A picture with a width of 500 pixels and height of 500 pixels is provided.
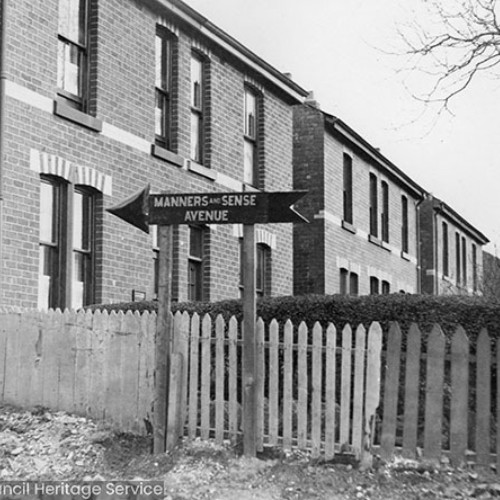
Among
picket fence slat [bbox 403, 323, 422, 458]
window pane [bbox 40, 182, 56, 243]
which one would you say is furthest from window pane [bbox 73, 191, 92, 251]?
picket fence slat [bbox 403, 323, 422, 458]

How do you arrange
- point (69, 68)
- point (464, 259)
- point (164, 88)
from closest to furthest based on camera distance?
point (69, 68) → point (164, 88) → point (464, 259)

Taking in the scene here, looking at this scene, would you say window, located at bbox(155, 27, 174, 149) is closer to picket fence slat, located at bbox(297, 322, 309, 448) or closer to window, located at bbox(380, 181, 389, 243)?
picket fence slat, located at bbox(297, 322, 309, 448)

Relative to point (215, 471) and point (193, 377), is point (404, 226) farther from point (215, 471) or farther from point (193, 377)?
point (215, 471)

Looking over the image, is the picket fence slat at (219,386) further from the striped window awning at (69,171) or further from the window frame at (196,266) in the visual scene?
the window frame at (196,266)

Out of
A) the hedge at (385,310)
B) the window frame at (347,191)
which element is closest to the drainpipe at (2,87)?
the hedge at (385,310)

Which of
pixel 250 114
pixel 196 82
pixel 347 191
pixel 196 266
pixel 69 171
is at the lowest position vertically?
pixel 196 266

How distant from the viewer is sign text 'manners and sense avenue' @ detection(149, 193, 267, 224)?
7906 millimetres

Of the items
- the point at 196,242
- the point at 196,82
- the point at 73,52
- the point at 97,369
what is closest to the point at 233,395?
the point at 97,369

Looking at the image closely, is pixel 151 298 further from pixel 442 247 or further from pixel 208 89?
pixel 442 247

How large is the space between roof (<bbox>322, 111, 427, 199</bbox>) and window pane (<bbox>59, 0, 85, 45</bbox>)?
32.2 feet

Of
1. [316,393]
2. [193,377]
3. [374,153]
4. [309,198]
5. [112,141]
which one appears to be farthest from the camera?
[374,153]

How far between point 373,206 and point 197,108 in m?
11.7

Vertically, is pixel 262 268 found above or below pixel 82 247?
below

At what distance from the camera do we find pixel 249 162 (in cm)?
1883
